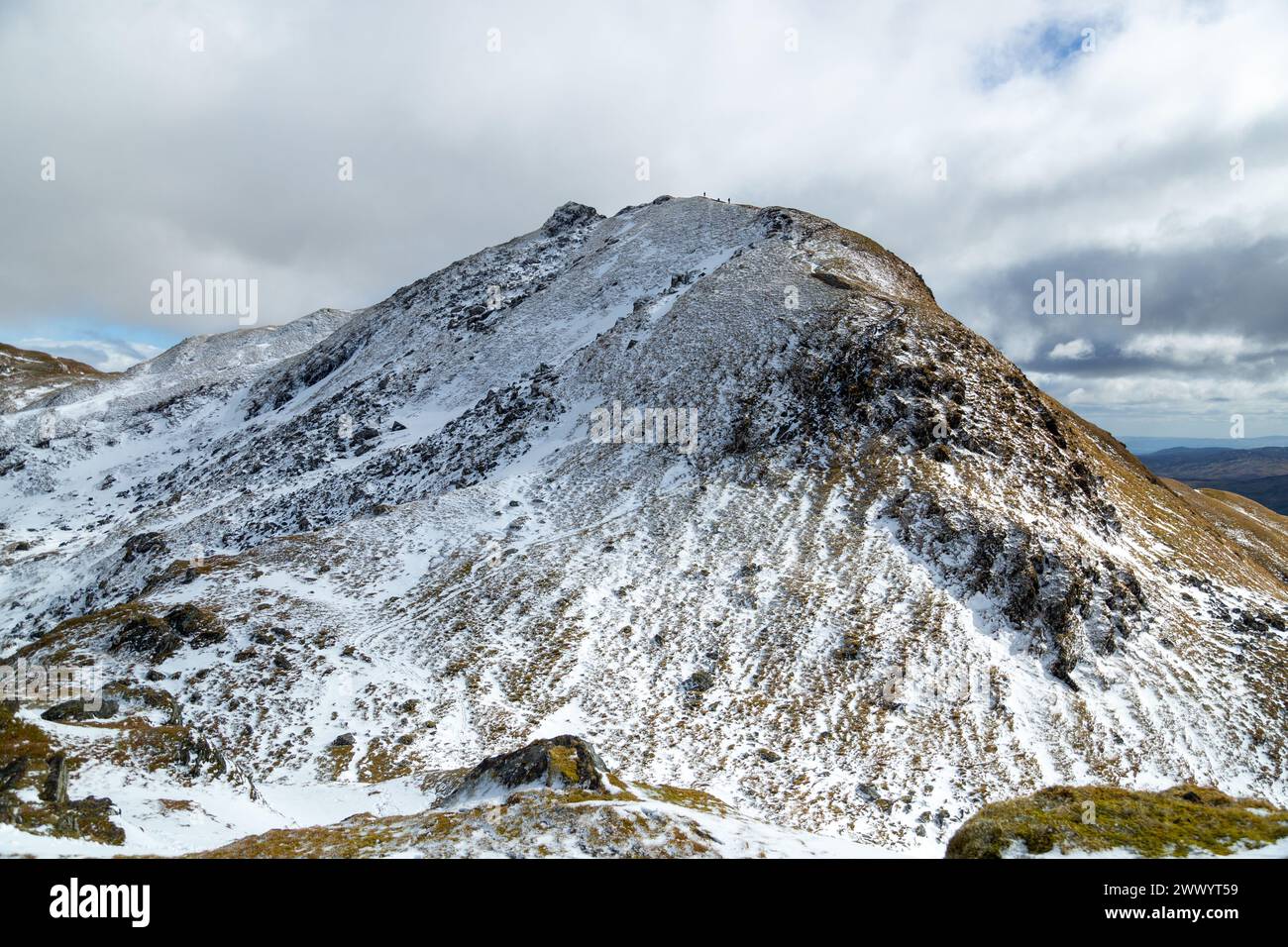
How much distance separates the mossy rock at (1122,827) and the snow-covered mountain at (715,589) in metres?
9.22

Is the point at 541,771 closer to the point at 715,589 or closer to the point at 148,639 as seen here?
the point at 715,589

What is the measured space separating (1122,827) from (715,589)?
2189 centimetres

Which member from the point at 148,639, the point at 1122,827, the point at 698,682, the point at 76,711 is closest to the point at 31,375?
the point at 148,639

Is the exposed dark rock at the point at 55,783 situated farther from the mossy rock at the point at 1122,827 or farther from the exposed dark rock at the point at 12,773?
the mossy rock at the point at 1122,827

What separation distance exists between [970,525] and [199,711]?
35819mm

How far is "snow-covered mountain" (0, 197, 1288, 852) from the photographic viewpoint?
2286 cm

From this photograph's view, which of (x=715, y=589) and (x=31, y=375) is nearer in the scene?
(x=715, y=589)

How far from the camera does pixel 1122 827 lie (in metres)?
10.2

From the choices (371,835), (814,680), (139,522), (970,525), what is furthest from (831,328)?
(139,522)

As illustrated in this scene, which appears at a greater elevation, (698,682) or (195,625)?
(195,625)

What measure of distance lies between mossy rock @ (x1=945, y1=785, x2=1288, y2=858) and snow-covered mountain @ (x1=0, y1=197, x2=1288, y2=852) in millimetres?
9224

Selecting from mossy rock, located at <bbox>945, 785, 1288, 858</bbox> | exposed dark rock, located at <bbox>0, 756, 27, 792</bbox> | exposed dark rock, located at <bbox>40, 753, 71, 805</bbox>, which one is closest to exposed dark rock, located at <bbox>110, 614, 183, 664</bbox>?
exposed dark rock, located at <bbox>40, 753, 71, 805</bbox>

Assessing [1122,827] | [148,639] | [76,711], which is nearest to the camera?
[1122,827]
